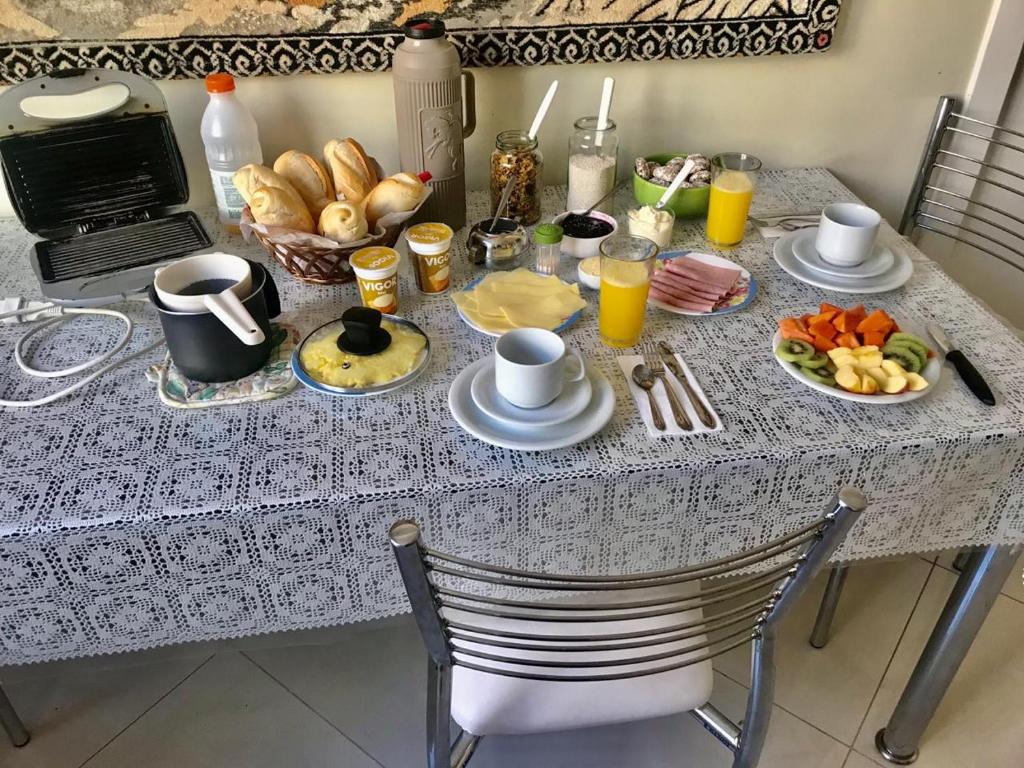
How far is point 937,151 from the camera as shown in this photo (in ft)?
5.03

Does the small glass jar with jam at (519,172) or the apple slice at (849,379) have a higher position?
the small glass jar with jam at (519,172)

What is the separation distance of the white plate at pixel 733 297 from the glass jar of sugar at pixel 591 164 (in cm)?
17

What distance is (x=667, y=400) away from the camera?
0.95 m

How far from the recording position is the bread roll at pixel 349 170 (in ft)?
3.86

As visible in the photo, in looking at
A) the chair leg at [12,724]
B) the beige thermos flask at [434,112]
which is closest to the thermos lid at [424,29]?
the beige thermos flask at [434,112]

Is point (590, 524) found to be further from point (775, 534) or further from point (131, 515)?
point (131, 515)

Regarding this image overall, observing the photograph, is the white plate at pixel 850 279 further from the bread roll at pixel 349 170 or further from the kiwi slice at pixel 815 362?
the bread roll at pixel 349 170

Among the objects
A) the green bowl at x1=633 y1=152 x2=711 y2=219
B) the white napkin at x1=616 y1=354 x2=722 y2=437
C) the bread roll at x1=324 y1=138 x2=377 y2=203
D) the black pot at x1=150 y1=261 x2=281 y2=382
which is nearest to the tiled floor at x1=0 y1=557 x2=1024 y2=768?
the black pot at x1=150 y1=261 x2=281 y2=382

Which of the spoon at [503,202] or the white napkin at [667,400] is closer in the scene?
the white napkin at [667,400]

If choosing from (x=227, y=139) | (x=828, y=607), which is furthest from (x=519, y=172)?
(x=828, y=607)

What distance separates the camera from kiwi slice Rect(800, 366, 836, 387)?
3.15 feet

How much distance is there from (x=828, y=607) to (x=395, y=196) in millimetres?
1017

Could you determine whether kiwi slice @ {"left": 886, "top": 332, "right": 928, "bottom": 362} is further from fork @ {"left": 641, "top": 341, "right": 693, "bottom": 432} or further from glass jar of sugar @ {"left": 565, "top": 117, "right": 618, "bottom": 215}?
glass jar of sugar @ {"left": 565, "top": 117, "right": 618, "bottom": 215}

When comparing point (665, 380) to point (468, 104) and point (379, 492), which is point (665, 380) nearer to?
point (379, 492)
